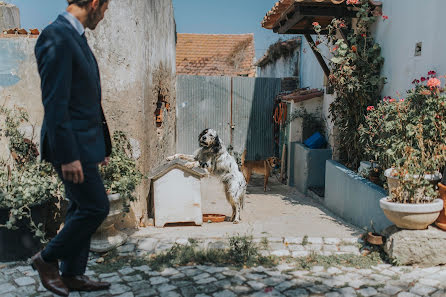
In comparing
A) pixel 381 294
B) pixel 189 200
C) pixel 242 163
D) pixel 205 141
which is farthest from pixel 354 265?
pixel 242 163

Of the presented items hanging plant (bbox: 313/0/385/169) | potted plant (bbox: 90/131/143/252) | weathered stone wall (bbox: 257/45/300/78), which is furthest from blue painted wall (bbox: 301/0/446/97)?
weathered stone wall (bbox: 257/45/300/78)

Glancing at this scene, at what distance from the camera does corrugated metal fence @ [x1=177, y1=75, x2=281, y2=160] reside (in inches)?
458

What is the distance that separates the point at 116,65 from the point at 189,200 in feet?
6.85

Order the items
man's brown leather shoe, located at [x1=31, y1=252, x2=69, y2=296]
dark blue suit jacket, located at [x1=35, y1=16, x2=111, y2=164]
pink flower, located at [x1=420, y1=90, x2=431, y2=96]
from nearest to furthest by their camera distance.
→ dark blue suit jacket, located at [x1=35, y1=16, x2=111, y2=164] → man's brown leather shoe, located at [x1=31, y1=252, x2=69, y2=296] → pink flower, located at [x1=420, y1=90, x2=431, y2=96]

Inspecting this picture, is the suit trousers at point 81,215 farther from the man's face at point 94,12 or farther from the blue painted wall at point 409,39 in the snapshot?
the blue painted wall at point 409,39

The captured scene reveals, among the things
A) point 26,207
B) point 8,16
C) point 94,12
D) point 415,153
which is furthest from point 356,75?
point 8,16

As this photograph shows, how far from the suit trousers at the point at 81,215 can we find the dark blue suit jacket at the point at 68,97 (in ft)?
0.45

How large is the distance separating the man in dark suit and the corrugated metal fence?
8898mm

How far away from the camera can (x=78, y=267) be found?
2.88 metres

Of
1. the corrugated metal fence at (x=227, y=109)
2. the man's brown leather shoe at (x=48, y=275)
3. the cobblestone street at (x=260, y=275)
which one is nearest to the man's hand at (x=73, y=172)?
the man's brown leather shoe at (x=48, y=275)

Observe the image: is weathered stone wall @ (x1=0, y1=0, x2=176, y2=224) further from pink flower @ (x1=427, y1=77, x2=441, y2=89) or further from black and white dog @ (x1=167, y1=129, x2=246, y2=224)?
pink flower @ (x1=427, y1=77, x2=441, y2=89)

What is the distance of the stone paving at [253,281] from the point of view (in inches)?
127

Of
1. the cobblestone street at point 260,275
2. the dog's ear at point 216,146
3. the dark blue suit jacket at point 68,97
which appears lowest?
the cobblestone street at point 260,275

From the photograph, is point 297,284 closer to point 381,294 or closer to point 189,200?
point 381,294
